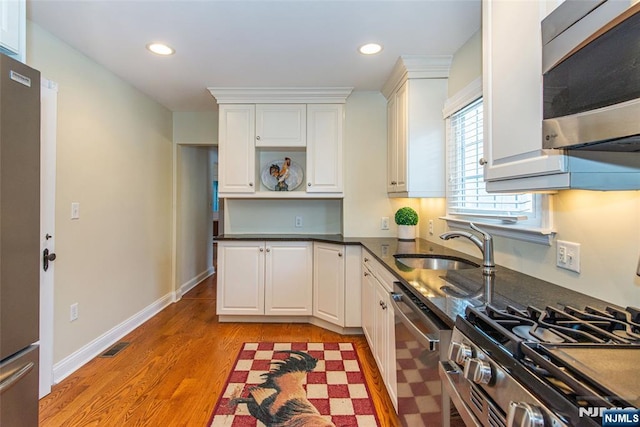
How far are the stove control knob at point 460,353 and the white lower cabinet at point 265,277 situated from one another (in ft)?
7.71

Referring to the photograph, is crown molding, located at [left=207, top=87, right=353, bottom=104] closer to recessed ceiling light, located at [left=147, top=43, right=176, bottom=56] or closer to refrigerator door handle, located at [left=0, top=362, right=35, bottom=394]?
recessed ceiling light, located at [left=147, top=43, right=176, bottom=56]

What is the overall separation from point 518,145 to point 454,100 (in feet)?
4.59

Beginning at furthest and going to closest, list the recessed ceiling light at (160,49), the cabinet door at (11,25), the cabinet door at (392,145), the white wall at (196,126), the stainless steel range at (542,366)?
1. the white wall at (196,126)
2. the cabinet door at (392,145)
3. the recessed ceiling light at (160,49)
4. the cabinet door at (11,25)
5. the stainless steel range at (542,366)

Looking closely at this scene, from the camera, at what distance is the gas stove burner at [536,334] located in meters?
0.77

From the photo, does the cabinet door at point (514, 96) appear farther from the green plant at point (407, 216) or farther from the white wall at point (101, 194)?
the white wall at point (101, 194)

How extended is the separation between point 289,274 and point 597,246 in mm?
2501

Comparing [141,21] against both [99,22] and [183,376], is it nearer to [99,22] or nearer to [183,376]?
→ [99,22]

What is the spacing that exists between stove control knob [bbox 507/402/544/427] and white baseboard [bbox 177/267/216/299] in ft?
13.8

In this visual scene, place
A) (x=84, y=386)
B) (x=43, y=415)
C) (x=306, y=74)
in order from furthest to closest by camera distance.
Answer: (x=306, y=74) → (x=84, y=386) → (x=43, y=415)

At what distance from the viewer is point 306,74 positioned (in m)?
2.84

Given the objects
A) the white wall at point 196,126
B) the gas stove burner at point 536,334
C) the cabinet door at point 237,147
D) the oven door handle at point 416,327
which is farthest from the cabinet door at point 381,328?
the white wall at point 196,126

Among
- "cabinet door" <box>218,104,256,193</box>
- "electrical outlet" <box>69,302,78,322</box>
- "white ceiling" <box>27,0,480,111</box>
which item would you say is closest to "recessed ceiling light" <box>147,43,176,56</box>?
"white ceiling" <box>27,0,480,111</box>

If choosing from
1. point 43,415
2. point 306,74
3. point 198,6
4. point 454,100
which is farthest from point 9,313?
point 454,100

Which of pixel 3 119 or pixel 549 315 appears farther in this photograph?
pixel 3 119
